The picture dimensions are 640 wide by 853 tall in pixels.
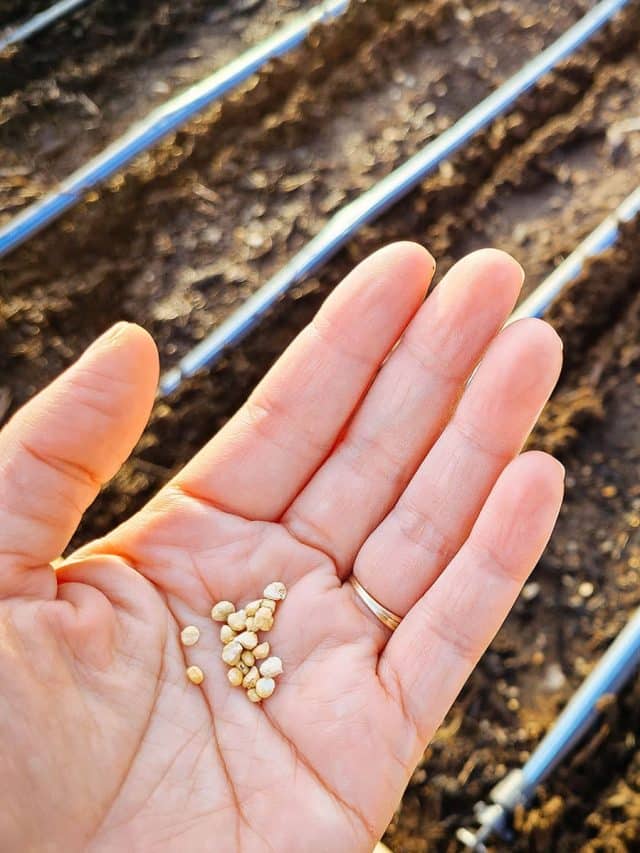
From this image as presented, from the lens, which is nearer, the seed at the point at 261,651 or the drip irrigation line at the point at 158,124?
the seed at the point at 261,651

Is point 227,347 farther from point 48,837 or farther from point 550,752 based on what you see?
point 48,837

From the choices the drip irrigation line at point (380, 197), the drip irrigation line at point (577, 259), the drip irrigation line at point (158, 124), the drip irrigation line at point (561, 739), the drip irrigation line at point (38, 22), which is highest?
the drip irrigation line at point (38, 22)

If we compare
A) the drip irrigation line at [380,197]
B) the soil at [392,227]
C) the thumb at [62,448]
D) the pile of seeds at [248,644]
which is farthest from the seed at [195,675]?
the drip irrigation line at [380,197]

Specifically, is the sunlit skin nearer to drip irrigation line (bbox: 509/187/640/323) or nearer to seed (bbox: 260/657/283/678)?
seed (bbox: 260/657/283/678)

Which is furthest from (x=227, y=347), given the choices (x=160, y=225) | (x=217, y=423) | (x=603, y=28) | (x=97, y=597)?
(x=603, y=28)

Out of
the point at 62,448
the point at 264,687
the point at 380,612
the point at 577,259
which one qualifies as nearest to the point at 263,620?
the point at 264,687

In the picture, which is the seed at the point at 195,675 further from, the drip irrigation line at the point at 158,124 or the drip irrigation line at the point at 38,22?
the drip irrigation line at the point at 38,22

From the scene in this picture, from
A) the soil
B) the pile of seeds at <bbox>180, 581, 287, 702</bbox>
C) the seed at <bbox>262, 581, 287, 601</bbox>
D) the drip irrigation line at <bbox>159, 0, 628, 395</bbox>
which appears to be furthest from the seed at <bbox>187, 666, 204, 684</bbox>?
the drip irrigation line at <bbox>159, 0, 628, 395</bbox>
